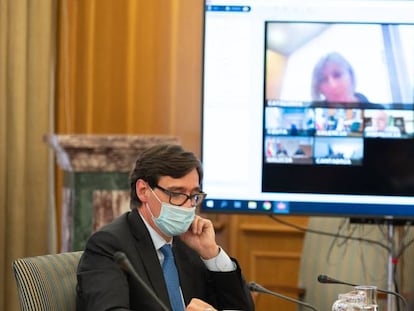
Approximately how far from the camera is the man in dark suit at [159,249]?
2.28 meters

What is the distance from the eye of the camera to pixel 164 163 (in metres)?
2.45

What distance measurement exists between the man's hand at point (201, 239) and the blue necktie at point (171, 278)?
0.39ft

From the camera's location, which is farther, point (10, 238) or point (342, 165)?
point (10, 238)

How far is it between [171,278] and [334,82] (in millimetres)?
1361

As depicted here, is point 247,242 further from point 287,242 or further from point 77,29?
point 77,29

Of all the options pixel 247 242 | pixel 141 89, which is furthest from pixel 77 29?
pixel 247 242

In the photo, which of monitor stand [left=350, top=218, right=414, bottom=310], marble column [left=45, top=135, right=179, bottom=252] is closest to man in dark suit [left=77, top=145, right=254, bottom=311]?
marble column [left=45, top=135, right=179, bottom=252]

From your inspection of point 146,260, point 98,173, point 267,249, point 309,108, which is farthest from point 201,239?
point 267,249

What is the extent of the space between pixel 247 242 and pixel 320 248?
0.71 metres

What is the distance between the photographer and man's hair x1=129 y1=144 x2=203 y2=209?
2.45 meters

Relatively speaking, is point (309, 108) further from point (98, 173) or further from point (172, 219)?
point (172, 219)

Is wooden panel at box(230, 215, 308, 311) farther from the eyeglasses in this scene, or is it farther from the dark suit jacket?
the eyeglasses

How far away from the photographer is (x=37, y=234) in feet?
13.1

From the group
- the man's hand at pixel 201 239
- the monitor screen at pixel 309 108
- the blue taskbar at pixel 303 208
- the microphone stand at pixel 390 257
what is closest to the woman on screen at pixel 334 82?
the monitor screen at pixel 309 108
